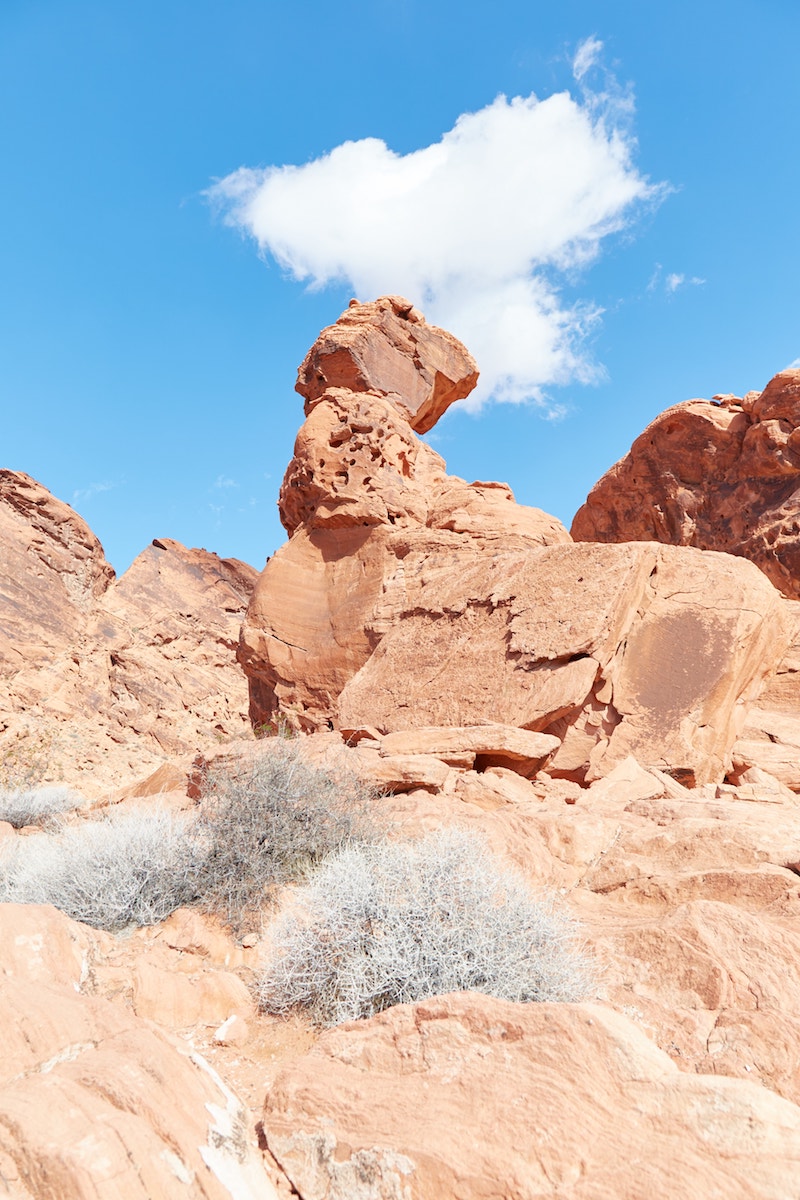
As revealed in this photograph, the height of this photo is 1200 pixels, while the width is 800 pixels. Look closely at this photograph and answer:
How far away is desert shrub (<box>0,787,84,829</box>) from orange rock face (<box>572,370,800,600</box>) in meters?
15.9

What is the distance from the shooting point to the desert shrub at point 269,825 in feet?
16.4

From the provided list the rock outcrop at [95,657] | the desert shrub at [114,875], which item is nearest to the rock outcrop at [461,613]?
the desert shrub at [114,875]

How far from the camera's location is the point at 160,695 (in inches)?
909

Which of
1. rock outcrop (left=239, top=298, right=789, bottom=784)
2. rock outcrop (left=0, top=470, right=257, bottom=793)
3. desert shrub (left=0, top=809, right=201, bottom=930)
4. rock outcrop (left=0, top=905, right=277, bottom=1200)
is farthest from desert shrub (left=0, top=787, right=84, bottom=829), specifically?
rock outcrop (left=0, top=905, right=277, bottom=1200)

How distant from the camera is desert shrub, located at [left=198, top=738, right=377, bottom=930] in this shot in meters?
5.00

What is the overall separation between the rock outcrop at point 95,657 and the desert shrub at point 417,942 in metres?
12.9

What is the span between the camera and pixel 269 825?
5562 millimetres

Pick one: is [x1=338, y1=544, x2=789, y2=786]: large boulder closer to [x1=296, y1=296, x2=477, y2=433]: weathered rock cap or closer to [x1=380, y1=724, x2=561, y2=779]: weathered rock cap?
[x1=380, y1=724, x2=561, y2=779]: weathered rock cap

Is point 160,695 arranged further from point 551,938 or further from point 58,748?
point 551,938

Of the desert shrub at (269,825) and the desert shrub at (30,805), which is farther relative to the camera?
the desert shrub at (30,805)

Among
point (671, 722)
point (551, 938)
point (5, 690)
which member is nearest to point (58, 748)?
point (5, 690)

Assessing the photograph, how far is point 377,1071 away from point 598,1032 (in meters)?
0.78

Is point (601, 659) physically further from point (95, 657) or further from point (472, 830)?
point (95, 657)

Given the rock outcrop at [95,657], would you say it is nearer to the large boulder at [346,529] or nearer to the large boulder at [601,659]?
the large boulder at [346,529]
